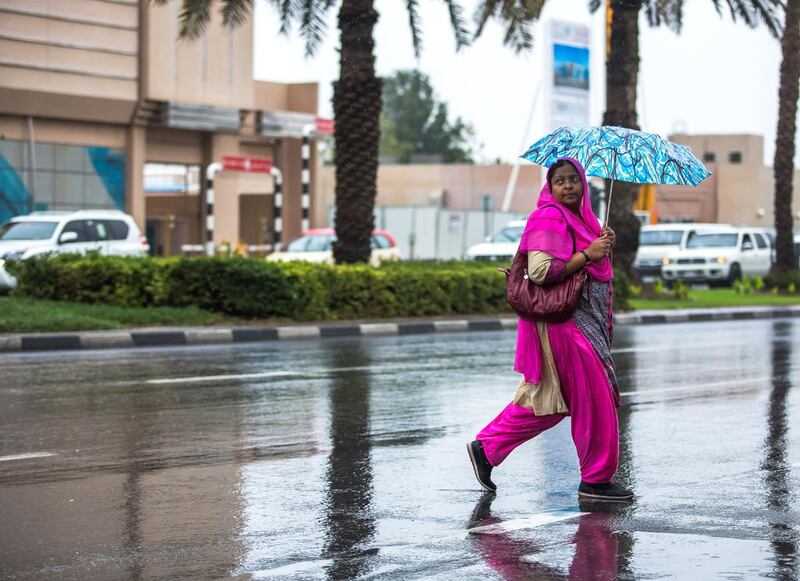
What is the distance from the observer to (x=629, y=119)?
1089 inches

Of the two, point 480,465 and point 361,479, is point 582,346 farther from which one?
point 361,479

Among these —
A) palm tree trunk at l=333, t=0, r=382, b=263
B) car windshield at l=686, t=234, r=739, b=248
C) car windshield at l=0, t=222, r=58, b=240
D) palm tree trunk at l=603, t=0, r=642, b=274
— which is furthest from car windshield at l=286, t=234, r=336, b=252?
car windshield at l=686, t=234, r=739, b=248

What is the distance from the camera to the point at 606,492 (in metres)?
7.14

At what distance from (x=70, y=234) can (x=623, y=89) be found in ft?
36.7

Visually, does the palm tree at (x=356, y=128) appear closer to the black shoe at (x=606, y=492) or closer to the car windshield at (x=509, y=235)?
the car windshield at (x=509, y=235)

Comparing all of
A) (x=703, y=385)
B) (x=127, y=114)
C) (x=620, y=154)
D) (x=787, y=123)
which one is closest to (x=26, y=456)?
(x=620, y=154)

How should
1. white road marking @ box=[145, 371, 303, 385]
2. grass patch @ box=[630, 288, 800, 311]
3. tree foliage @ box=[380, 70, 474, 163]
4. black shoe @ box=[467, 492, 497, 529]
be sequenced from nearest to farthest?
black shoe @ box=[467, 492, 497, 529]
white road marking @ box=[145, 371, 303, 385]
grass patch @ box=[630, 288, 800, 311]
tree foliage @ box=[380, 70, 474, 163]

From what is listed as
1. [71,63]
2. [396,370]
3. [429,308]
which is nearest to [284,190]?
[71,63]

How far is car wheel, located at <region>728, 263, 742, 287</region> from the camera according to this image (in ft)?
131

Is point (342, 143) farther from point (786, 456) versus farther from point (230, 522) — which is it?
point (230, 522)

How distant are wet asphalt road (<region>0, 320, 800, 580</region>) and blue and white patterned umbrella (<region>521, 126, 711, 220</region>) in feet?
5.65

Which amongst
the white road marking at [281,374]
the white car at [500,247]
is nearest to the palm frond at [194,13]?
the white car at [500,247]

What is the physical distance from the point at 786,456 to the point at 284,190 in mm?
37944

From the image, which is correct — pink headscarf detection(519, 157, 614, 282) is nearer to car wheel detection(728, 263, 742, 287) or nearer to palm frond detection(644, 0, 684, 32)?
palm frond detection(644, 0, 684, 32)
